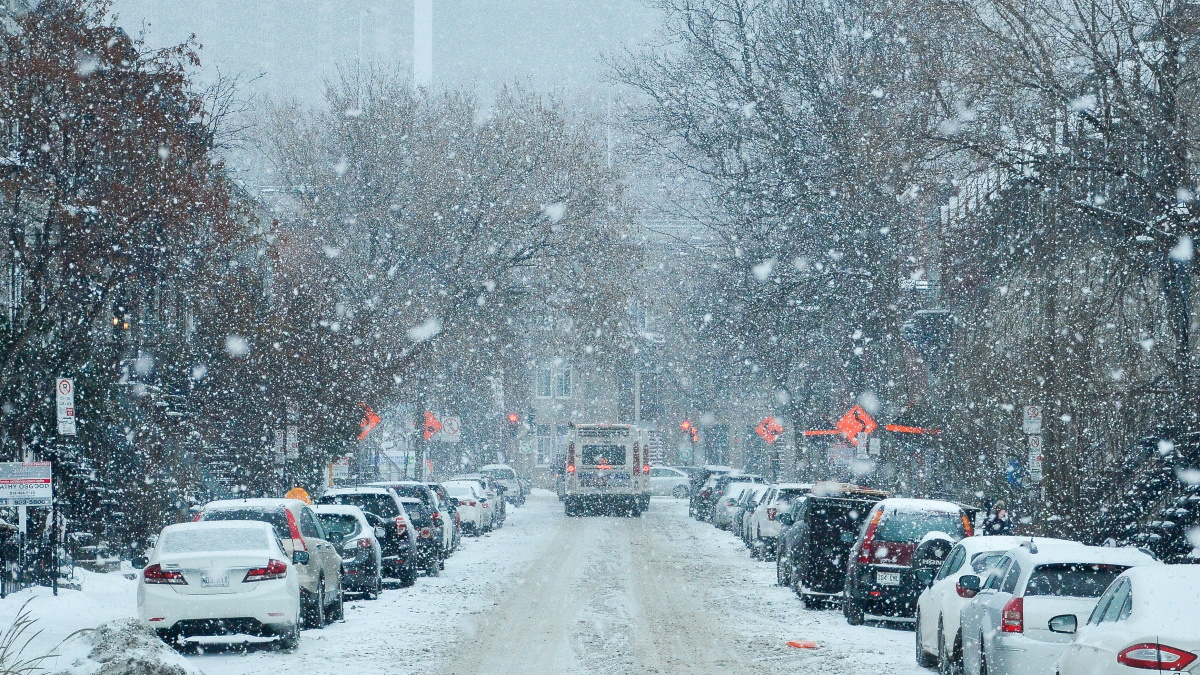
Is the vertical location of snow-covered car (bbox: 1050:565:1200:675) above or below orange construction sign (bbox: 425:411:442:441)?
below

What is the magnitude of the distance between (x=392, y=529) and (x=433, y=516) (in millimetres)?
3437

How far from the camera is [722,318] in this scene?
135ft

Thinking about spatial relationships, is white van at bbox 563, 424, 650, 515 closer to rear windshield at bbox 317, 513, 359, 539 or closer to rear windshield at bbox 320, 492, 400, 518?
rear windshield at bbox 320, 492, 400, 518

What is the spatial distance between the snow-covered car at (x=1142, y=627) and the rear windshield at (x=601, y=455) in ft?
145

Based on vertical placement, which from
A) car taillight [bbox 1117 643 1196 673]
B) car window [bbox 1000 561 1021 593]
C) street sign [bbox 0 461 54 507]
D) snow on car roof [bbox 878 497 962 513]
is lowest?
car taillight [bbox 1117 643 1196 673]

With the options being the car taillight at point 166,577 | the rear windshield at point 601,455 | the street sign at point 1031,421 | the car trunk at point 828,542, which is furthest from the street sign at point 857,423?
the car taillight at point 166,577

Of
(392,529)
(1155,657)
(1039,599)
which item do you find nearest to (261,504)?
(392,529)

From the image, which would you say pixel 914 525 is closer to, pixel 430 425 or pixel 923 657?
pixel 923 657

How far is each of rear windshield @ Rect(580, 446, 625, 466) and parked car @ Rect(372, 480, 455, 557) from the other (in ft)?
69.1

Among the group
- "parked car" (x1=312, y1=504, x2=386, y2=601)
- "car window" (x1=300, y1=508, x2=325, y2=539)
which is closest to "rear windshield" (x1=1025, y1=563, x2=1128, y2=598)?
"car window" (x1=300, y1=508, x2=325, y2=539)

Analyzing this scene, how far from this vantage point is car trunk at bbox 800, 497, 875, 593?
21344 millimetres

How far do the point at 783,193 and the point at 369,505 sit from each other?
670 inches

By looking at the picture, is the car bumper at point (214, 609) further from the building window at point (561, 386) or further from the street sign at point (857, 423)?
the building window at point (561, 386)

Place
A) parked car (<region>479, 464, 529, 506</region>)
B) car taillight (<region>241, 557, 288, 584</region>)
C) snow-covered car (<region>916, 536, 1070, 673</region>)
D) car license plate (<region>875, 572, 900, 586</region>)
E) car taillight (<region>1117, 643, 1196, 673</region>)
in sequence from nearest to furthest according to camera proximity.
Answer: car taillight (<region>1117, 643, 1196, 673</region>), snow-covered car (<region>916, 536, 1070, 673</region>), car taillight (<region>241, 557, 288, 584</region>), car license plate (<region>875, 572, 900, 586</region>), parked car (<region>479, 464, 529, 506</region>)
